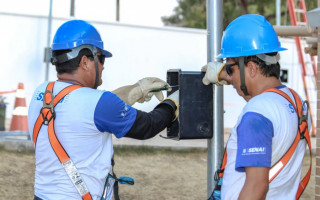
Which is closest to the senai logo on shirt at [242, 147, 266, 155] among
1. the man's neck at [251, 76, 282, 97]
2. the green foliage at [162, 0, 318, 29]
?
the man's neck at [251, 76, 282, 97]

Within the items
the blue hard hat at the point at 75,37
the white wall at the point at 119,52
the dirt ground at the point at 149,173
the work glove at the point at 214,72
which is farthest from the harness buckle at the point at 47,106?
the white wall at the point at 119,52

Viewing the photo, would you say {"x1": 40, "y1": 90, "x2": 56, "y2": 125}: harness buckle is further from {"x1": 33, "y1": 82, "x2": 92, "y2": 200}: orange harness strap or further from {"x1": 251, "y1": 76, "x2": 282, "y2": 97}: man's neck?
{"x1": 251, "y1": 76, "x2": 282, "y2": 97}: man's neck

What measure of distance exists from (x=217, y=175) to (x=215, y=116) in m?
0.74

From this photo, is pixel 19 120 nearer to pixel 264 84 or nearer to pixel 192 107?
pixel 192 107

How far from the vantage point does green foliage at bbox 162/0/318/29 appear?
22688 mm

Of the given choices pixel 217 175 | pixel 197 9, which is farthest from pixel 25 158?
pixel 197 9

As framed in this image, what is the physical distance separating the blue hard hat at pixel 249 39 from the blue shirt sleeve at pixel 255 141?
15.8 inches

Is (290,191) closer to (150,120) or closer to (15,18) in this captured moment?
(150,120)

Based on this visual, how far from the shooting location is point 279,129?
82.2 inches

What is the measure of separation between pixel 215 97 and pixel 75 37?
1.05 m

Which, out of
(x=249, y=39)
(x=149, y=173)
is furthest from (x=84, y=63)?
(x=149, y=173)

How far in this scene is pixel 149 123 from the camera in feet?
8.83

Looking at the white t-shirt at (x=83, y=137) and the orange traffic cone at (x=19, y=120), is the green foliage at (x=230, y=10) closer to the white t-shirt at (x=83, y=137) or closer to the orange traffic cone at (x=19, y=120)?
the orange traffic cone at (x=19, y=120)

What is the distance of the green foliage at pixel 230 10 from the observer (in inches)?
893
